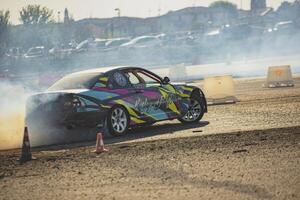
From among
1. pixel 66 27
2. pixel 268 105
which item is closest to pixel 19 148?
pixel 268 105

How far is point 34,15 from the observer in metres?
41.3

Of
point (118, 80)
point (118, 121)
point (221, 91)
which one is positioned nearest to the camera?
point (118, 121)

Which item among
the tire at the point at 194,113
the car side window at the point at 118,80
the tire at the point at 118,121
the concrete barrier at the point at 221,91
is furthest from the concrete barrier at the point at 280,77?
the tire at the point at 118,121

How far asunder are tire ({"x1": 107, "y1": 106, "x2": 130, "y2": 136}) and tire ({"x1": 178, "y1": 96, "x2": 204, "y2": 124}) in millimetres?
1933

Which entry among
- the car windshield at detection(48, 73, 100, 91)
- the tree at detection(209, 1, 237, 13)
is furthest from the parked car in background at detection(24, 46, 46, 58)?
the tree at detection(209, 1, 237, 13)

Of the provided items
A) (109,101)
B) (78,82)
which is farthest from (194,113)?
(78,82)

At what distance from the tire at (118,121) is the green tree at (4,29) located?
1787 centimetres

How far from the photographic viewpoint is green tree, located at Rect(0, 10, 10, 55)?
3028 centimetres

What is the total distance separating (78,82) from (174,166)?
407 centimetres

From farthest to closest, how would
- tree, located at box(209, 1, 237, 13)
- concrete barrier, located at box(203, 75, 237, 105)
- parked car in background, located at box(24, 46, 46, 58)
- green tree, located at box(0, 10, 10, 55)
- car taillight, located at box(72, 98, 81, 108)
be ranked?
tree, located at box(209, 1, 237, 13) < parked car in background, located at box(24, 46, 46, 58) < green tree, located at box(0, 10, 10, 55) < concrete barrier, located at box(203, 75, 237, 105) < car taillight, located at box(72, 98, 81, 108)

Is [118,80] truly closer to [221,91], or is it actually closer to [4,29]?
[221,91]

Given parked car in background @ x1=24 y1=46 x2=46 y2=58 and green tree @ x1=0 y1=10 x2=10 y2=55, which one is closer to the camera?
green tree @ x1=0 y1=10 x2=10 y2=55

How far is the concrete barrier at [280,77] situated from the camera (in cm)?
2204

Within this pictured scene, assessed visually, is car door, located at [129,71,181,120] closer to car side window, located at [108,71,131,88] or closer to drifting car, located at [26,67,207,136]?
drifting car, located at [26,67,207,136]
